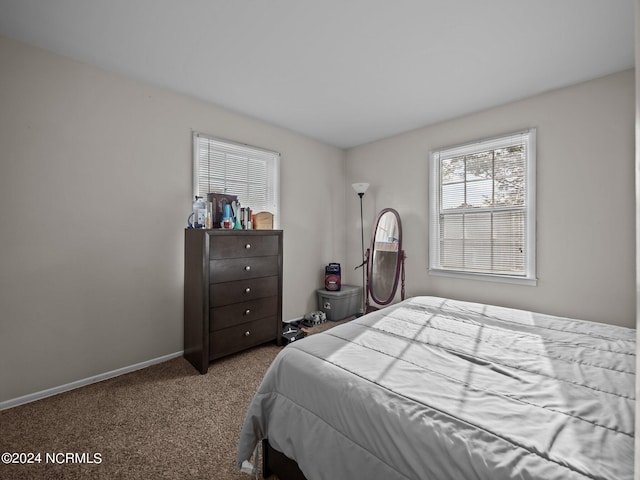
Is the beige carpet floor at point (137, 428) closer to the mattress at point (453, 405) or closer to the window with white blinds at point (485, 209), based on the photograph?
the mattress at point (453, 405)

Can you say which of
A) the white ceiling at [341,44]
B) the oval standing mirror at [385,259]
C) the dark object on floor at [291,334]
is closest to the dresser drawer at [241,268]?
the dark object on floor at [291,334]

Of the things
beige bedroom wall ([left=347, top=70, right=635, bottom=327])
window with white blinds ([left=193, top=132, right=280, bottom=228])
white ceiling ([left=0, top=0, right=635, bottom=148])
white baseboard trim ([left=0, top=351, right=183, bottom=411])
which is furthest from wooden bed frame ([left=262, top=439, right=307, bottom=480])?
beige bedroom wall ([left=347, top=70, right=635, bottom=327])

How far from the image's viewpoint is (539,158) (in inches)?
109

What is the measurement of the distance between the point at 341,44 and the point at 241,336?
8.48 feet

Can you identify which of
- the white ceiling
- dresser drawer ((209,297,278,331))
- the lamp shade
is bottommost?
dresser drawer ((209,297,278,331))

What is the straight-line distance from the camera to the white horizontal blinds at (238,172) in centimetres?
294

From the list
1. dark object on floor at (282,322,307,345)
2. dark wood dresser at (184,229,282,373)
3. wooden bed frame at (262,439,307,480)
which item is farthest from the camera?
dark object on floor at (282,322,307,345)

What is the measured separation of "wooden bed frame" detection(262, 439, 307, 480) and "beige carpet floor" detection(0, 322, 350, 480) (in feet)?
0.40

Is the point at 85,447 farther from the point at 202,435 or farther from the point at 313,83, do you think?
the point at 313,83

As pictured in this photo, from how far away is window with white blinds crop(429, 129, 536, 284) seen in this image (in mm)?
2869

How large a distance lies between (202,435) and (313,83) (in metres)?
2.79

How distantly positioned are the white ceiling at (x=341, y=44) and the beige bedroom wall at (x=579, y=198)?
0.22 metres

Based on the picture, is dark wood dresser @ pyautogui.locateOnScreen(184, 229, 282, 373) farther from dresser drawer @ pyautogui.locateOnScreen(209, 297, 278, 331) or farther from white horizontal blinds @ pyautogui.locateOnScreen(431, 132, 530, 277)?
white horizontal blinds @ pyautogui.locateOnScreen(431, 132, 530, 277)

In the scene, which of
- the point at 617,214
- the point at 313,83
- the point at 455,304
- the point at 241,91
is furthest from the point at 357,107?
the point at 617,214
